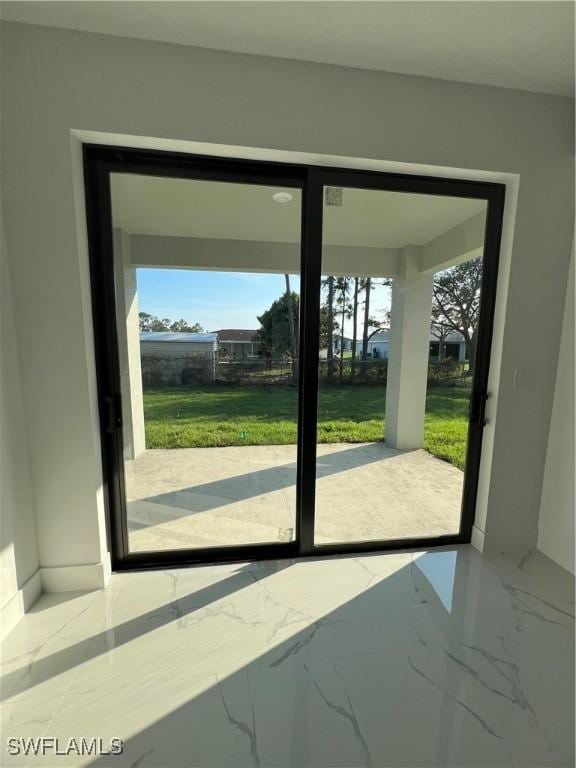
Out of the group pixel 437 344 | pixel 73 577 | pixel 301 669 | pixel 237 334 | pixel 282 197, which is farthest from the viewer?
pixel 437 344

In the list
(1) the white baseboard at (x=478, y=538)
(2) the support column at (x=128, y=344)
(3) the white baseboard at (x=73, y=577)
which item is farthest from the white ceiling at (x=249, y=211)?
(1) the white baseboard at (x=478, y=538)

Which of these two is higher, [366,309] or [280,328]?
[366,309]

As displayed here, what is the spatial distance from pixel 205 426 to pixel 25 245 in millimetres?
1244

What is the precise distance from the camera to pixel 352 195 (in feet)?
6.26

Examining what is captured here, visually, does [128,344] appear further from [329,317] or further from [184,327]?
[329,317]

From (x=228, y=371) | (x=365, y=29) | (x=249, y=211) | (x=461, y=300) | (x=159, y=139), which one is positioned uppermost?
(x=365, y=29)

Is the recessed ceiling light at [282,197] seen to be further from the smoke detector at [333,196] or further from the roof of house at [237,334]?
the roof of house at [237,334]

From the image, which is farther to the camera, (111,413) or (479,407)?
(479,407)

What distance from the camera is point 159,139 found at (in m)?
1.54

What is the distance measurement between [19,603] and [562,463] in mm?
2965

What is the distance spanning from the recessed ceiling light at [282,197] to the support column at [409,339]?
0.85 meters

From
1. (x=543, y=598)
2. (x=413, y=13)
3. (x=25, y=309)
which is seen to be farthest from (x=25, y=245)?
(x=543, y=598)

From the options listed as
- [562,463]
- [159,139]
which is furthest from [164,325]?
[562,463]

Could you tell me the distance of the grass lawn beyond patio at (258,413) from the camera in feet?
6.46
